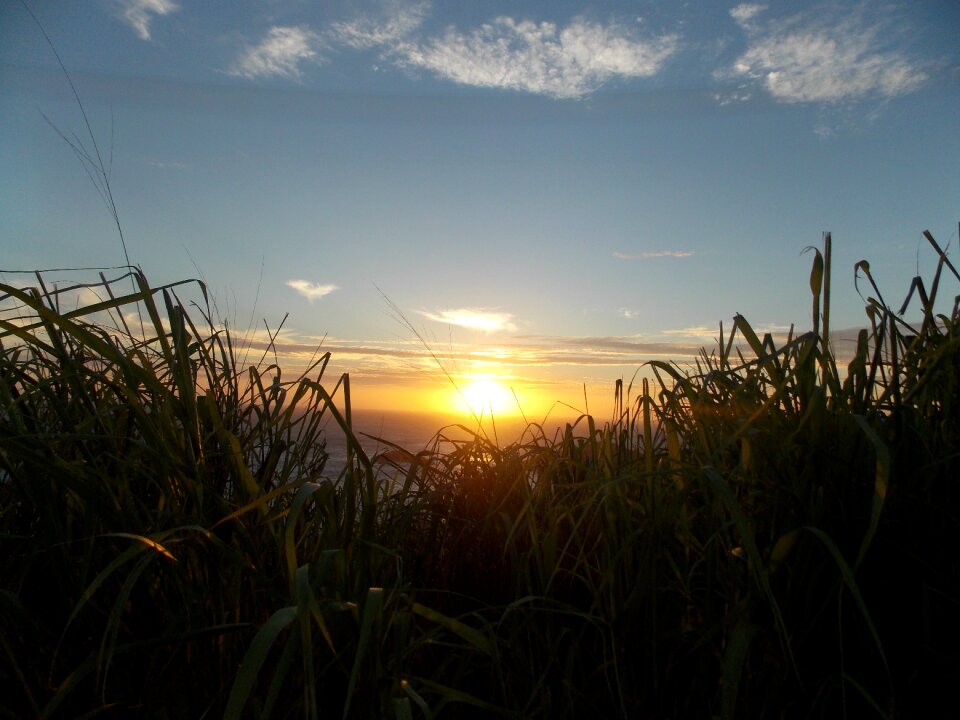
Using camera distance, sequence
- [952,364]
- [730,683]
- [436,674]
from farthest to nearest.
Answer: [952,364]
[436,674]
[730,683]

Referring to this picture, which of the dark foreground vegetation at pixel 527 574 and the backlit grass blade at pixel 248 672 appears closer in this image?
the backlit grass blade at pixel 248 672

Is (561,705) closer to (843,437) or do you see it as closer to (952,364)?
(843,437)

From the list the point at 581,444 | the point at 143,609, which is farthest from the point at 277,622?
the point at 581,444

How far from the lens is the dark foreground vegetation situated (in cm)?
129

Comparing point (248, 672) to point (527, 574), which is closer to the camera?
point (248, 672)

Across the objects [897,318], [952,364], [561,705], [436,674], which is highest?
[897,318]

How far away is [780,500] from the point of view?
149cm

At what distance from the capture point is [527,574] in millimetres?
1606

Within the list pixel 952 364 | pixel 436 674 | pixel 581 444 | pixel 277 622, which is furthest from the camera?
pixel 581 444

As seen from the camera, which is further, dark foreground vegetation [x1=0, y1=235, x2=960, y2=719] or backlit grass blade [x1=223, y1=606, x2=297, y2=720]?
dark foreground vegetation [x1=0, y1=235, x2=960, y2=719]

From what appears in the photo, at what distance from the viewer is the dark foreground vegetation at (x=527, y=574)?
1287 mm

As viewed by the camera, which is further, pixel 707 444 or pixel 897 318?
pixel 897 318

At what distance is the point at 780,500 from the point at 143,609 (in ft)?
4.92

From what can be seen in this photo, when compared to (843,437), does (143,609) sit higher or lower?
lower
